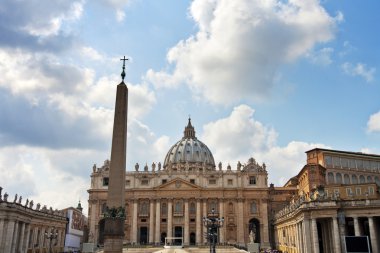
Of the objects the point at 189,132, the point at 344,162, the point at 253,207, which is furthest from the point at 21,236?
the point at 189,132

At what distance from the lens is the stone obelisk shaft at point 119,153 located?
24583 mm

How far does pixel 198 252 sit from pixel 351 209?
1074 inches

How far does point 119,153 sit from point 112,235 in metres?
5.10

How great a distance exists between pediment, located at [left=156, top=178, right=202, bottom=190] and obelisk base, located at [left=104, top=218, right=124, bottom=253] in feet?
213

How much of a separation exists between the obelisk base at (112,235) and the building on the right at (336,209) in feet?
70.7

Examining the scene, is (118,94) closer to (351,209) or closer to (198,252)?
(351,209)

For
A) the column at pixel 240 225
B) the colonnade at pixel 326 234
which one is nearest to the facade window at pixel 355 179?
the colonnade at pixel 326 234

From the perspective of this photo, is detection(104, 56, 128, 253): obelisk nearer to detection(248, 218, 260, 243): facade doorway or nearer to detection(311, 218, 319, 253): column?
detection(311, 218, 319, 253): column

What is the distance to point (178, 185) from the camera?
90.0m

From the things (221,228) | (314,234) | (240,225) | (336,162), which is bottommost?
(314,234)

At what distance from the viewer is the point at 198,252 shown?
204 ft

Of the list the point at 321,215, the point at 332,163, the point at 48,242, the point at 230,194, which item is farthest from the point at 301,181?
the point at 48,242

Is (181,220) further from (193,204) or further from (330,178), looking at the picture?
(330,178)

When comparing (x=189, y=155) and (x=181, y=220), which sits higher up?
(x=189, y=155)
